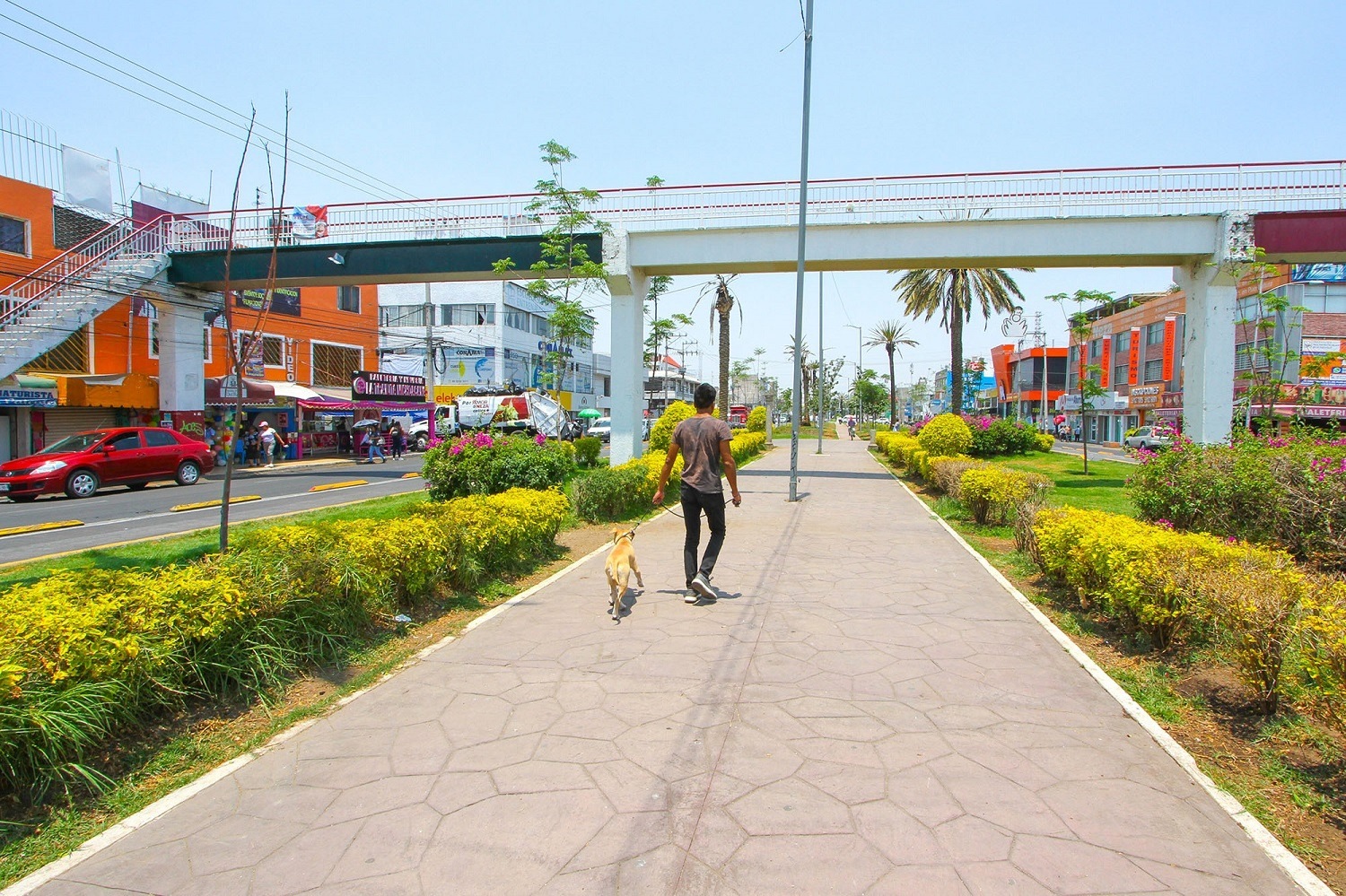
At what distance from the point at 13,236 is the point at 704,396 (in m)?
24.9

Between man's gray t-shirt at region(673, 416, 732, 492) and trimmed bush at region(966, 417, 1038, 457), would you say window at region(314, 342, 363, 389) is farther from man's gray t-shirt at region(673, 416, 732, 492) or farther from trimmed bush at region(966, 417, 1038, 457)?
man's gray t-shirt at region(673, 416, 732, 492)

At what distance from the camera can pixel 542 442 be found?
11656mm

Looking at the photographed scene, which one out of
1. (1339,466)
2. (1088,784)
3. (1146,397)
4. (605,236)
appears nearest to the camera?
(1088,784)

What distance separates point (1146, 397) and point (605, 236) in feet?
153

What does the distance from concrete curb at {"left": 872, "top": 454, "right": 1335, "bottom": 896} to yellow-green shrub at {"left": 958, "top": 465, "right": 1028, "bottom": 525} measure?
395cm

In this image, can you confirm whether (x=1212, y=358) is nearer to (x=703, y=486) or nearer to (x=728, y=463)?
(x=728, y=463)

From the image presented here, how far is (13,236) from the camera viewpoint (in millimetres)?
21344

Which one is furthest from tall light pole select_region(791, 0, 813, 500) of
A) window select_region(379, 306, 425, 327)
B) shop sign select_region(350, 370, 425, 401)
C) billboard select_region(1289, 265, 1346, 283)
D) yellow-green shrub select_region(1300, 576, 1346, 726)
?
window select_region(379, 306, 425, 327)

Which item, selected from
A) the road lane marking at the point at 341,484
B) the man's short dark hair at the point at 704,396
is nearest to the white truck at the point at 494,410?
the road lane marking at the point at 341,484

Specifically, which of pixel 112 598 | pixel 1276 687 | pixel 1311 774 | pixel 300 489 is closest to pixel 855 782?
pixel 1311 774

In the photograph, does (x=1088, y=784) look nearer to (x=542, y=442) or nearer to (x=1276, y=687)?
(x=1276, y=687)

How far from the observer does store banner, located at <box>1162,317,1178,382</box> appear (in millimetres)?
46469

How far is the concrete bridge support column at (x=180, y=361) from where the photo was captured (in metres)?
23.0

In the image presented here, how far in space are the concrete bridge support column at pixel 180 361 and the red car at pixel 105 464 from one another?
11.4 feet
